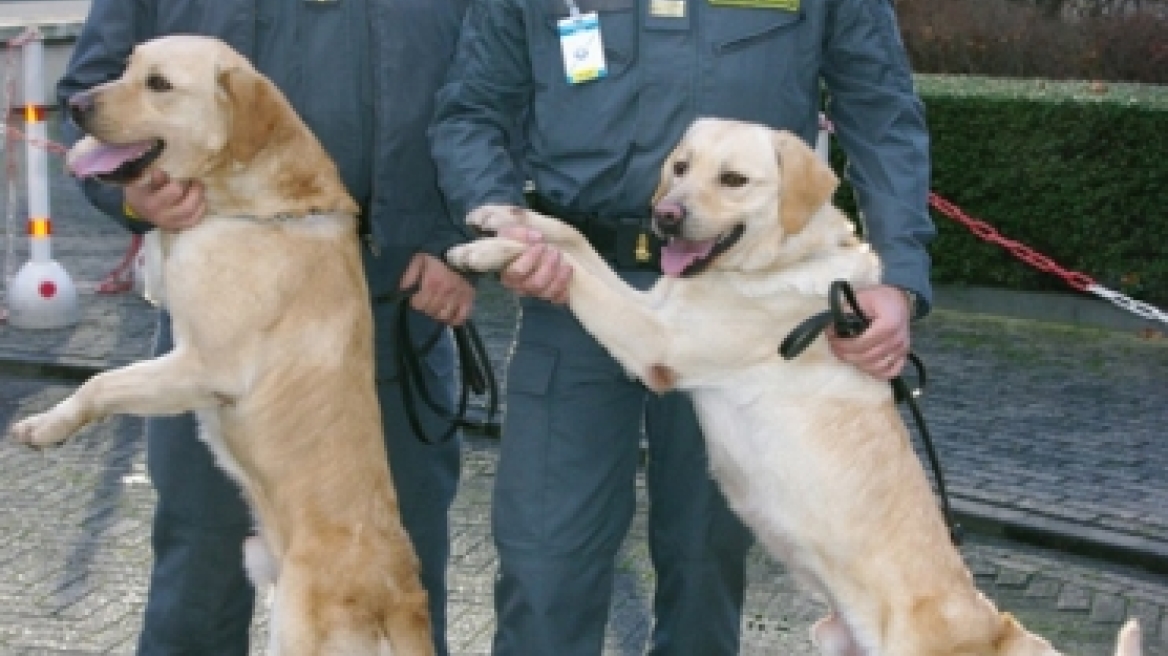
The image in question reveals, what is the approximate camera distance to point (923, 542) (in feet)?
11.2

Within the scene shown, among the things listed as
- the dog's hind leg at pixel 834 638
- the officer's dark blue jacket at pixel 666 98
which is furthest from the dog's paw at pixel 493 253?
the dog's hind leg at pixel 834 638

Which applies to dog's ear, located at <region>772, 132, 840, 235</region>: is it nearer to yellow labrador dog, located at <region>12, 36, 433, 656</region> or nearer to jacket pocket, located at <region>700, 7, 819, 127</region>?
jacket pocket, located at <region>700, 7, 819, 127</region>

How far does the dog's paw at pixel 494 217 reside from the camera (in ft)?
11.2

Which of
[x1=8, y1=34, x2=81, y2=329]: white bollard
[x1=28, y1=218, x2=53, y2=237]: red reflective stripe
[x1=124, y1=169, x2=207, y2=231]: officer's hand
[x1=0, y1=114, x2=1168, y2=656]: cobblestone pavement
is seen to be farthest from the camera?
[x1=28, y1=218, x2=53, y2=237]: red reflective stripe

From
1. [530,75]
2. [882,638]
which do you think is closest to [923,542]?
[882,638]

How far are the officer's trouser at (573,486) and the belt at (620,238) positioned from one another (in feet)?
0.20

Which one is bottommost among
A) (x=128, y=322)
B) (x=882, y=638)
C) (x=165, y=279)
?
(x=128, y=322)

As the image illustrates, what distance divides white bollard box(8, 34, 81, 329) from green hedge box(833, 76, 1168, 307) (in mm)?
4915

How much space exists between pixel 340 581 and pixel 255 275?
0.72 m

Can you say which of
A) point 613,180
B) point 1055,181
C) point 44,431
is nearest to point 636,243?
point 613,180

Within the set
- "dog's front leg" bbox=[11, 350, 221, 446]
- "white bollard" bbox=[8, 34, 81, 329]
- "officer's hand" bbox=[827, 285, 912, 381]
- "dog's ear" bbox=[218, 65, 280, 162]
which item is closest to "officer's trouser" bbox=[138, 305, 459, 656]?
"dog's front leg" bbox=[11, 350, 221, 446]

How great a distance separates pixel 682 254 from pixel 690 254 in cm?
2

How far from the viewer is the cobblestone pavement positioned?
510cm

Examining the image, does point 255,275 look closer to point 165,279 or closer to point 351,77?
point 165,279
